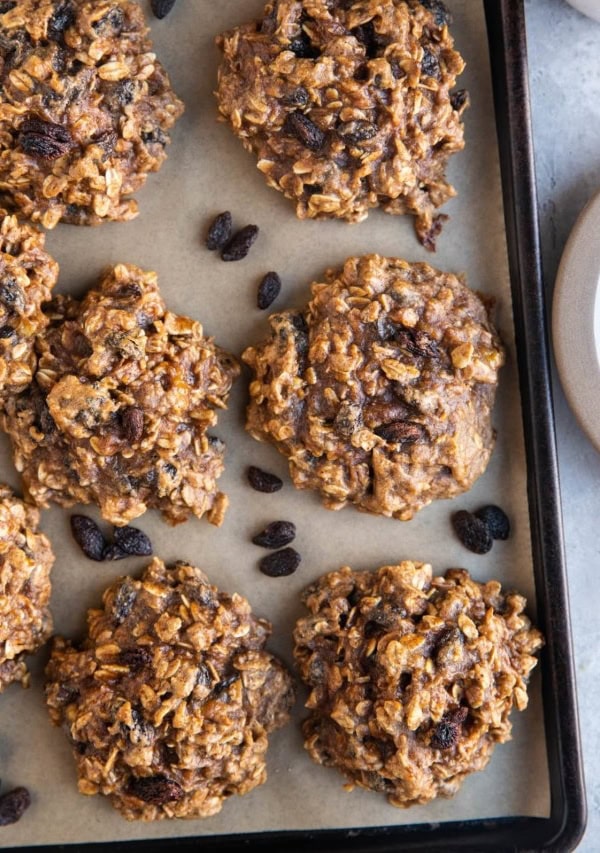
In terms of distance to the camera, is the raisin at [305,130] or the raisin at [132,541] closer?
the raisin at [305,130]

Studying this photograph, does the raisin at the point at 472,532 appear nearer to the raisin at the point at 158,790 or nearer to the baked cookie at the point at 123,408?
the baked cookie at the point at 123,408

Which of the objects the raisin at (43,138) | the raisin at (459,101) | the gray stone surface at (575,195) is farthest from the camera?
the gray stone surface at (575,195)

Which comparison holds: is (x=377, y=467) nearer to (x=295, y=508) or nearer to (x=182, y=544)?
(x=295, y=508)

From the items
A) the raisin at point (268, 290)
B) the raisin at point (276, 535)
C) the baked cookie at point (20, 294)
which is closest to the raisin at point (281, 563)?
the raisin at point (276, 535)

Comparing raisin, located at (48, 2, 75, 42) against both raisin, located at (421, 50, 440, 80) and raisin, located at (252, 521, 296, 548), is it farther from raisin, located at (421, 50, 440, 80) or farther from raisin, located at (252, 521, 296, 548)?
raisin, located at (252, 521, 296, 548)

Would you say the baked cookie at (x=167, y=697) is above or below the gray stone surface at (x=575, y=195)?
below

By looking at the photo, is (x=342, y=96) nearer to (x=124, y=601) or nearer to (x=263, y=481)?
(x=263, y=481)
